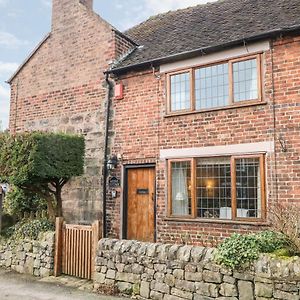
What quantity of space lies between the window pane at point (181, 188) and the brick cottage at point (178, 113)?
0.03m

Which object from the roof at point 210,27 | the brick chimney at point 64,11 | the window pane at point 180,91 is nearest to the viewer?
the roof at point 210,27

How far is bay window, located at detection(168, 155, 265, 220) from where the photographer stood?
8.60 meters

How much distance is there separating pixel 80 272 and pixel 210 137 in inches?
182

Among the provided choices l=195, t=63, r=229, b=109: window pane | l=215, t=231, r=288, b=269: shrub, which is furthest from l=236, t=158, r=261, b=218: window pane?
l=215, t=231, r=288, b=269: shrub

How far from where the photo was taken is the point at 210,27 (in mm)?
11078

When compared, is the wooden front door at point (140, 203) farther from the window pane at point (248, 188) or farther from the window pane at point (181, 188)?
the window pane at point (248, 188)

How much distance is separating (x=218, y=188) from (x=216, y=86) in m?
2.71

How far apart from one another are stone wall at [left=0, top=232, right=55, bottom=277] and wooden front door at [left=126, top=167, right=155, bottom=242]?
272 centimetres

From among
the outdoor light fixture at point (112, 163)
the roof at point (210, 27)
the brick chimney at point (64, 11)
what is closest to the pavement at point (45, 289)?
the outdoor light fixture at point (112, 163)

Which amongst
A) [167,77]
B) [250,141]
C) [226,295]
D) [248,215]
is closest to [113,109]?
[167,77]

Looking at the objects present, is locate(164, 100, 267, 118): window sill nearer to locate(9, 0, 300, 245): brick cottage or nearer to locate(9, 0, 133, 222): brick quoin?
locate(9, 0, 300, 245): brick cottage

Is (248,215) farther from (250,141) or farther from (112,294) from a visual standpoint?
(112,294)

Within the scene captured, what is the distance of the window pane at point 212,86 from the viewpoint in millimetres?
9359

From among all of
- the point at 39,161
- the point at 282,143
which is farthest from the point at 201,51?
the point at 39,161
